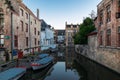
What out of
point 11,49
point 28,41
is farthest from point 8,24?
point 28,41

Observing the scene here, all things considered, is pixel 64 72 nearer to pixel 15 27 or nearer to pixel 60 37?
pixel 15 27

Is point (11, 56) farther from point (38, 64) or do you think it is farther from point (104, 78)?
point (104, 78)

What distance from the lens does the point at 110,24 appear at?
22812 millimetres

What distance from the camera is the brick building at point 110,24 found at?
2038 cm

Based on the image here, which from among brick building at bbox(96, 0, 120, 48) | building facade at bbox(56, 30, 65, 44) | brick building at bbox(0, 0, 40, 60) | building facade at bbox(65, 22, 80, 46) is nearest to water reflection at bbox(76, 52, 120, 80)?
brick building at bbox(96, 0, 120, 48)

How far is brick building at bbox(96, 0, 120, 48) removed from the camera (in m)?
20.4

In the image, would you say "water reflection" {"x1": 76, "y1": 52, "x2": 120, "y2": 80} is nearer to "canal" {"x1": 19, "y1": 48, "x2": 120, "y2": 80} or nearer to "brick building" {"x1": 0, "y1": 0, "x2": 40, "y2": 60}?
"canal" {"x1": 19, "y1": 48, "x2": 120, "y2": 80}

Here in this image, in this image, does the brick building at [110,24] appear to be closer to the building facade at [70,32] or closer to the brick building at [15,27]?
the brick building at [15,27]

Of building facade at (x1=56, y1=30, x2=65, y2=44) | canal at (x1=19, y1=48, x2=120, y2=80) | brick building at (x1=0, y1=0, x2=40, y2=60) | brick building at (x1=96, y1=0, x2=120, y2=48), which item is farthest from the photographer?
building facade at (x1=56, y1=30, x2=65, y2=44)

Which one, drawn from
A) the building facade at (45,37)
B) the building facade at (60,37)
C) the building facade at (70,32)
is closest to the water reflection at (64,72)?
the building facade at (45,37)

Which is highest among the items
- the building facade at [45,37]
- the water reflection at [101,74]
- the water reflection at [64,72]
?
the building facade at [45,37]

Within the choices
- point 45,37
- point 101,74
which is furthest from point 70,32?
point 101,74

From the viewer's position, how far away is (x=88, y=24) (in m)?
43.8

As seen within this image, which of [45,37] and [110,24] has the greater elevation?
[110,24]
